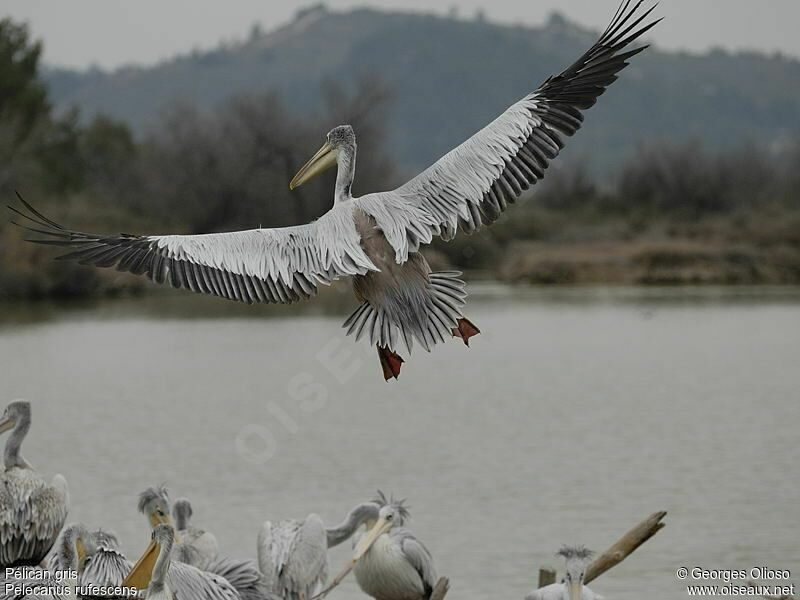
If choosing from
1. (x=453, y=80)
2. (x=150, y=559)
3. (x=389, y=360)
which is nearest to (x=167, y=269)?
(x=389, y=360)

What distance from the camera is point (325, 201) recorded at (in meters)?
33.5

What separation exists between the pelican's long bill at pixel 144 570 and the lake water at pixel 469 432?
8.40 ft

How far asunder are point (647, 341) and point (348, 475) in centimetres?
1246

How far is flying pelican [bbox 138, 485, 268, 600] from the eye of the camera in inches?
270

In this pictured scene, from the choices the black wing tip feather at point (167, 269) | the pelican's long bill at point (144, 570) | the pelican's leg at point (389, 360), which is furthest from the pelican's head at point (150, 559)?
the pelican's leg at point (389, 360)

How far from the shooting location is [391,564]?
25.2 ft

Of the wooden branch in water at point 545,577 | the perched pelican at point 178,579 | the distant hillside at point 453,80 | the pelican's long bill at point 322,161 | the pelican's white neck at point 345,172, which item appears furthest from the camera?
the distant hillside at point 453,80

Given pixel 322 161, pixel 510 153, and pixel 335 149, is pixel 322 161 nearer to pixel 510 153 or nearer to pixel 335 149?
pixel 335 149

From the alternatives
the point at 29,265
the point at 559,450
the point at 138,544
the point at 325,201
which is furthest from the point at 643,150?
the point at 138,544

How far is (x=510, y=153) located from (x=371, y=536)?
2634 mm

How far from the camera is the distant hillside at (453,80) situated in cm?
15925

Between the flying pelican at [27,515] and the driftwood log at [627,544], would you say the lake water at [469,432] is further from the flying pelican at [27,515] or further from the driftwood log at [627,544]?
the flying pelican at [27,515]

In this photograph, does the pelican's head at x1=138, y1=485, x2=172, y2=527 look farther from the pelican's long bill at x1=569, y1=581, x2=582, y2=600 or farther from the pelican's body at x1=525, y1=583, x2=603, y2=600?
the pelican's long bill at x1=569, y1=581, x2=582, y2=600

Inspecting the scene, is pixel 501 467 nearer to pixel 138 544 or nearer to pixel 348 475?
pixel 348 475
